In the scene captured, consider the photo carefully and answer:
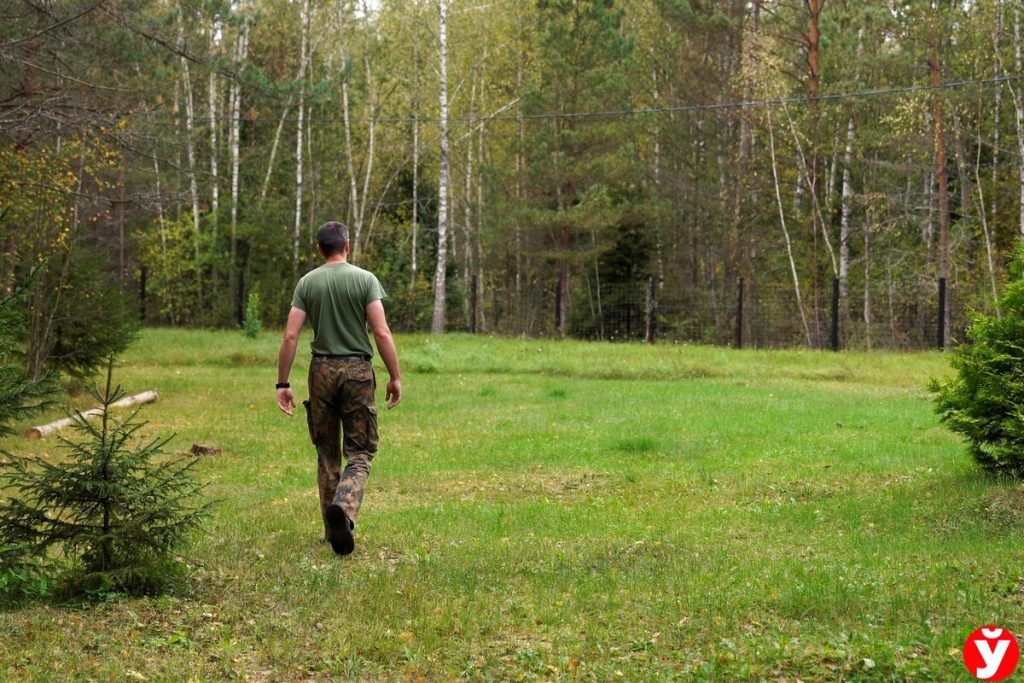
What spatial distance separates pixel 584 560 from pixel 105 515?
323 cm

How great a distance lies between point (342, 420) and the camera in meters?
8.13

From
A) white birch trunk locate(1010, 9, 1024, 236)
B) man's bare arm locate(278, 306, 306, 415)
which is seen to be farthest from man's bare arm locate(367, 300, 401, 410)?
white birch trunk locate(1010, 9, 1024, 236)

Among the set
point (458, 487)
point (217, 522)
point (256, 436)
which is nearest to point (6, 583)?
point (217, 522)

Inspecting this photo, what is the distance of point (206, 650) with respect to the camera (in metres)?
5.68

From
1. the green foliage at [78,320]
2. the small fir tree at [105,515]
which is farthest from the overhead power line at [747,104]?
the small fir tree at [105,515]

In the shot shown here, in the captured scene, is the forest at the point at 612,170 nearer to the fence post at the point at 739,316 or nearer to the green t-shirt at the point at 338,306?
the fence post at the point at 739,316

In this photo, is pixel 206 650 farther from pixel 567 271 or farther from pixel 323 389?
pixel 567 271

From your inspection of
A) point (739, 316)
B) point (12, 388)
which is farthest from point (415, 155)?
point (12, 388)

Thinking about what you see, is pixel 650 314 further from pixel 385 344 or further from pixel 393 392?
pixel 385 344

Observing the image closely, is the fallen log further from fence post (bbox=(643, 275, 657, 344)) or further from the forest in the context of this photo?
fence post (bbox=(643, 275, 657, 344))

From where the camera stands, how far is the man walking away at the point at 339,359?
26.1 feet

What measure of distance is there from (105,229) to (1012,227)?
98.5 feet

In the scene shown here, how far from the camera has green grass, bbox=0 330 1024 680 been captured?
18.3 ft

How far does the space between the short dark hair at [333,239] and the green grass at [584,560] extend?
87.2 inches
